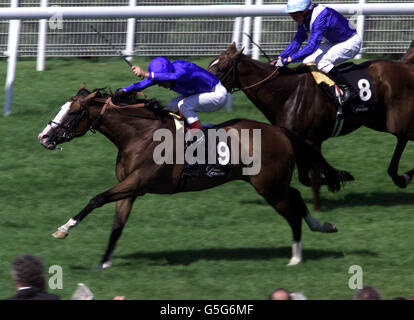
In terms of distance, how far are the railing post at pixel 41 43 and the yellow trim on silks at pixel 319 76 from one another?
413 centimetres

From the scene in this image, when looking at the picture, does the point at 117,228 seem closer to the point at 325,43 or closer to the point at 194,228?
the point at 194,228

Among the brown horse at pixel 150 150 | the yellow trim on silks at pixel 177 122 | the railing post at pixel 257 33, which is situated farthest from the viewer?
the railing post at pixel 257 33

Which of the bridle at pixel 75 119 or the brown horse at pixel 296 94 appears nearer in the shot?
the bridle at pixel 75 119

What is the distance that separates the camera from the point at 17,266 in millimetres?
4410

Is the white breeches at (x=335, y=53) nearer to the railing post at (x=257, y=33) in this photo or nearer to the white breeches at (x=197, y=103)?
the white breeches at (x=197, y=103)

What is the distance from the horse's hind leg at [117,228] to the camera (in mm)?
6664

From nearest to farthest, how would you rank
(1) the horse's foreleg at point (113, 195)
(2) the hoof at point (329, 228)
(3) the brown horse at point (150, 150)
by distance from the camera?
(1) the horse's foreleg at point (113, 195), (3) the brown horse at point (150, 150), (2) the hoof at point (329, 228)

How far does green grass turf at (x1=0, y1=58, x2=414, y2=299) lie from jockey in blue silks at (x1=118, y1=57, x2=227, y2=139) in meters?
1.21

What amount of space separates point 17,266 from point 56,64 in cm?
747

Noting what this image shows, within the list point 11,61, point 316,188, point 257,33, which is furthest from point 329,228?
point 11,61

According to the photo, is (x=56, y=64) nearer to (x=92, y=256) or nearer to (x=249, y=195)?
(x=249, y=195)

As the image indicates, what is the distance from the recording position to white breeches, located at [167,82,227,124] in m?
6.87

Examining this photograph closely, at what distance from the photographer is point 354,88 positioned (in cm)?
819

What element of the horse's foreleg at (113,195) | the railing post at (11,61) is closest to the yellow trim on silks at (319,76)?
the horse's foreleg at (113,195)
